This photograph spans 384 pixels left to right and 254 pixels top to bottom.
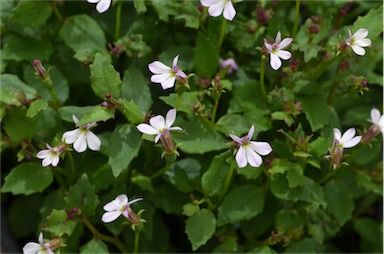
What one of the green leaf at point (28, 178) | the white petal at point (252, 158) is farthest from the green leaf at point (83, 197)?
the white petal at point (252, 158)

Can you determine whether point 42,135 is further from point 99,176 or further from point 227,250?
point 227,250

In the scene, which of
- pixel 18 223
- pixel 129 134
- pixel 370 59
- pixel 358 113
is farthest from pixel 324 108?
pixel 18 223

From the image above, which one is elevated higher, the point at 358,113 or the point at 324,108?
the point at 324,108

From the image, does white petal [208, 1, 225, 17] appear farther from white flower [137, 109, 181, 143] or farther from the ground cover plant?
white flower [137, 109, 181, 143]

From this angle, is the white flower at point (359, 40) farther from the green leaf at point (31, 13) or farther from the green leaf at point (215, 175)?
the green leaf at point (31, 13)

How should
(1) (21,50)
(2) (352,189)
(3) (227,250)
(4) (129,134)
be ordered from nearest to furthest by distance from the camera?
(4) (129,134) → (3) (227,250) → (1) (21,50) → (2) (352,189)
